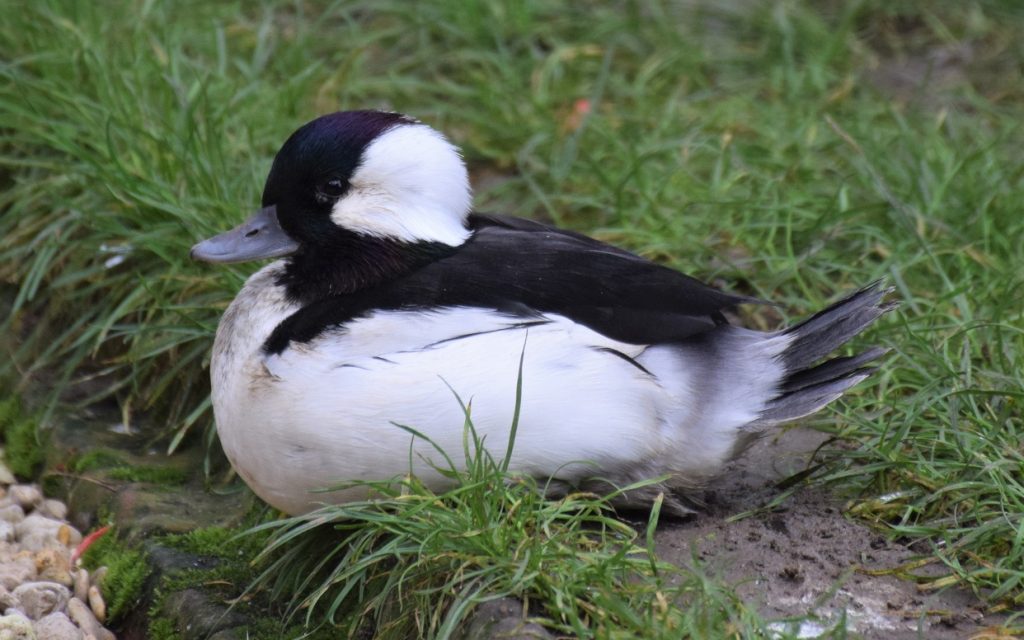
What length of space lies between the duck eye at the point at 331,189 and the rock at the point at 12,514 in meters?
1.42

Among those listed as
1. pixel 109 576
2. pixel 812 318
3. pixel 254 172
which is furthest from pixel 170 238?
pixel 812 318

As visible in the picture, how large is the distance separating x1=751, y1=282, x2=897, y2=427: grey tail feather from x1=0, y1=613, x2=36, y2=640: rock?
1809mm

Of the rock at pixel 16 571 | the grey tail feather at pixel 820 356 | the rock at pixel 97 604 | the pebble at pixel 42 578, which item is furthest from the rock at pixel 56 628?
the grey tail feather at pixel 820 356

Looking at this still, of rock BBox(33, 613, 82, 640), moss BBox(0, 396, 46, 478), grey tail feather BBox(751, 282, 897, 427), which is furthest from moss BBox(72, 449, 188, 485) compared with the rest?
grey tail feather BBox(751, 282, 897, 427)

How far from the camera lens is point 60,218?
4293mm

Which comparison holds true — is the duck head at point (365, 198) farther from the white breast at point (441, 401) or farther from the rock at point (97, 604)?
the rock at point (97, 604)

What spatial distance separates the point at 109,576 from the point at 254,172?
4.84 feet

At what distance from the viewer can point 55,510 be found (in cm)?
382

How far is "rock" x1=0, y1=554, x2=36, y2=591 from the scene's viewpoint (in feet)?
11.1

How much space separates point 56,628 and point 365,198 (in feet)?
4.25

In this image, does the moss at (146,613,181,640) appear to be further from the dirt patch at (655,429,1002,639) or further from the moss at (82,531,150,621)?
the dirt patch at (655,429,1002,639)

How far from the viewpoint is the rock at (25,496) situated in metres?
3.85

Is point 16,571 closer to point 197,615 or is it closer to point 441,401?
point 197,615

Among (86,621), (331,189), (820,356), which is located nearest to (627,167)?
(820,356)
